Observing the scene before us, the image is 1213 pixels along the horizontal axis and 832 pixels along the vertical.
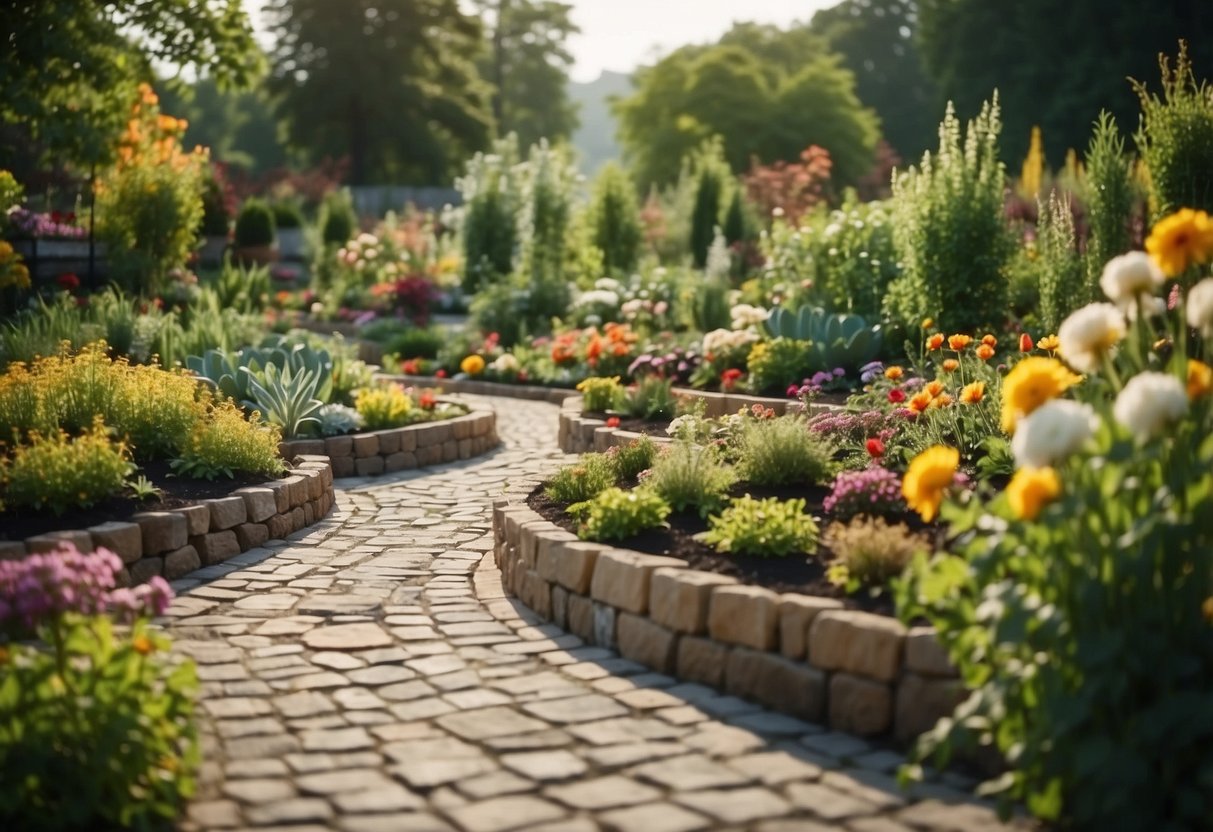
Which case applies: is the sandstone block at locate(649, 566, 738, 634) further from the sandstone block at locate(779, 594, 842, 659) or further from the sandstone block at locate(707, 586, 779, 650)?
the sandstone block at locate(779, 594, 842, 659)

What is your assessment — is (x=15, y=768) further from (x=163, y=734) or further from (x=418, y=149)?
(x=418, y=149)

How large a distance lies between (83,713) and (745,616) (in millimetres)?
2143

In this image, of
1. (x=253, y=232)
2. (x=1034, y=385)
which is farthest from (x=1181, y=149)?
(x=253, y=232)

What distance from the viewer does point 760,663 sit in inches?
168

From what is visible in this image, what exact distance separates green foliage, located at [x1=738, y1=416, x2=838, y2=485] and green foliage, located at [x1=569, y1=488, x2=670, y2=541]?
2.76ft

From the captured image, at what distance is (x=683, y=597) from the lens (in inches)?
178

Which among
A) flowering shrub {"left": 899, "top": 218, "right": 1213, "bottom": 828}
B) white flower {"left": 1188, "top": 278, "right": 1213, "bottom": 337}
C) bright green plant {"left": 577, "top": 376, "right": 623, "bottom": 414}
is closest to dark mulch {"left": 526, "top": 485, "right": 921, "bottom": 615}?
flowering shrub {"left": 899, "top": 218, "right": 1213, "bottom": 828}

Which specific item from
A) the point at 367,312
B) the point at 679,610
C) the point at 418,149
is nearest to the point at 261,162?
the point at 418,149

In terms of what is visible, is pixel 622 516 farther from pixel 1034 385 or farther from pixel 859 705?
pixel 1034 385

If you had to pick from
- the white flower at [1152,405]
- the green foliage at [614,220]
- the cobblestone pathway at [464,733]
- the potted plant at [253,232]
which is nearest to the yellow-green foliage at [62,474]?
the cobblestone pathway at [464,733]

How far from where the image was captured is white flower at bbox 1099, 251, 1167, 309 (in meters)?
3.60

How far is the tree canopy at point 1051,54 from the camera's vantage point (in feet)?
84.3

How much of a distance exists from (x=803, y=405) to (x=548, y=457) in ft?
7.59

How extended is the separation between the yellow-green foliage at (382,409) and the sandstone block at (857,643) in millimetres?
5637
